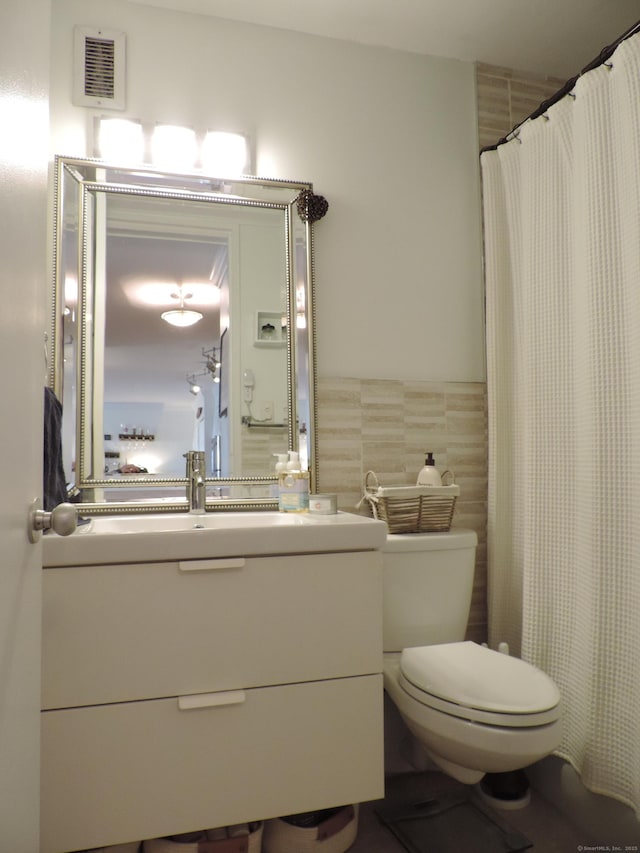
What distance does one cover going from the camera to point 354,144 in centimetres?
199

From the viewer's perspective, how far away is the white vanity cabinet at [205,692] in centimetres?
121

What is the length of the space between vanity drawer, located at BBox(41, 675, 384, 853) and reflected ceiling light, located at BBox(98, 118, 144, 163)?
4.93 feet

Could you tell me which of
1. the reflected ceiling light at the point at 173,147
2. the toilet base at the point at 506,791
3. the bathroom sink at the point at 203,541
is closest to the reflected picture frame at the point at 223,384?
the bathroom sink at the point at 203,541

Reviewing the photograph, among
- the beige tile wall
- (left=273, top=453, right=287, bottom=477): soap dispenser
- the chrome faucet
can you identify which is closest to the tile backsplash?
the beige tile wall

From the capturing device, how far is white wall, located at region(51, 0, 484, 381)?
183cm

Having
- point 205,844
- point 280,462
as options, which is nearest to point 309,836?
point 205,844

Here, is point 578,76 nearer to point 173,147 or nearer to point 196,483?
point 173,147

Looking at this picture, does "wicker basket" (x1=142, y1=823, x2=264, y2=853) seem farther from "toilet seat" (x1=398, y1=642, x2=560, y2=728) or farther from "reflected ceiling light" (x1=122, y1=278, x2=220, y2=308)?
"reflected ceiling light" (x1=122, y1=278, x2=220, y2=308)

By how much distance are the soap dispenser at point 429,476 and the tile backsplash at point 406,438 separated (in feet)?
0.30

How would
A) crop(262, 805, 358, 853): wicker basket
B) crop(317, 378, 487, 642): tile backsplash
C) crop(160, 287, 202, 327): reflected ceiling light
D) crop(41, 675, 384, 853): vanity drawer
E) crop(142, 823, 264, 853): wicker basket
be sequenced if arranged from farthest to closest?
crop(317, 378, 487, 642): tile backsplash < crop(160, 287, 202, 327): reflected ceiling light < crop(262, 805, 358, 853): wicker basket < crop(142, 823, 264, 853): wicker basket < crop(41, 675, 384, 853): vanity drawer

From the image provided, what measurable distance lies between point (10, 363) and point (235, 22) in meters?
1.76

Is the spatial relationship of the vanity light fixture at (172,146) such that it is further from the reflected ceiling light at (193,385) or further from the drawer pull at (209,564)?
the drawer pull at (209,564)

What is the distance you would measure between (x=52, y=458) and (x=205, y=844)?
969mm

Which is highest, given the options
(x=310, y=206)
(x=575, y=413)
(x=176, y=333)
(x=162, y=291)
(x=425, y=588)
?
(x=310, y=206)
